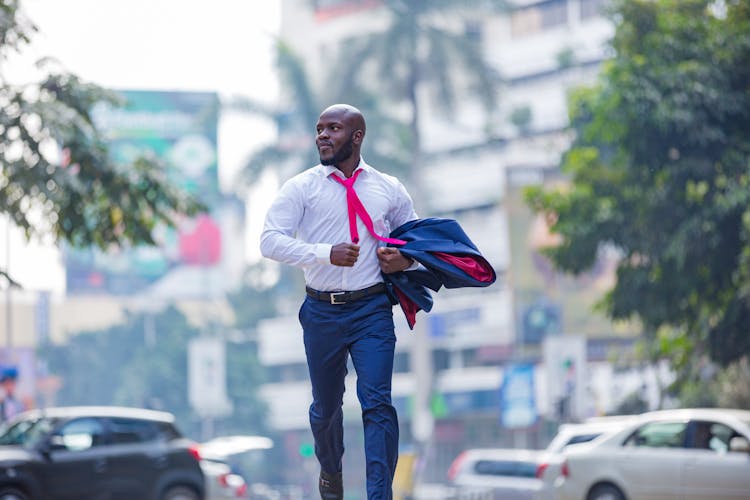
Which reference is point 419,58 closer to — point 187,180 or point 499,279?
point 499,279

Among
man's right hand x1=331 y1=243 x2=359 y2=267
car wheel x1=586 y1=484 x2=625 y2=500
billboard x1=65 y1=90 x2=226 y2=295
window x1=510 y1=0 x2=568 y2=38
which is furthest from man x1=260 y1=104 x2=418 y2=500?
window x1=510 y1=0 x2=568 y2=38

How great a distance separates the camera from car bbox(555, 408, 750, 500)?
16266 mm

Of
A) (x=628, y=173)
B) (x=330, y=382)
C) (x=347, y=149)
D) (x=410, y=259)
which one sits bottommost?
(x=330, y=382)

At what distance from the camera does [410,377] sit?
74062mm

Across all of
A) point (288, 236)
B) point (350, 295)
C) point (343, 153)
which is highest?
point (343, 153)

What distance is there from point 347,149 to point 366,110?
145ft


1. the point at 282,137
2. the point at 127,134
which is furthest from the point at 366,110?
the point at 127,134

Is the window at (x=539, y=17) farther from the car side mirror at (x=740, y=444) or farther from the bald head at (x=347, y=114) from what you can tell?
the bald head at (x=347, y=114)

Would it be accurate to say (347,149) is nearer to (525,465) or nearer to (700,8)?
(700,8)

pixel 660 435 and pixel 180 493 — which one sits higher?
pixel 660 435

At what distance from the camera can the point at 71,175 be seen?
16922 mm

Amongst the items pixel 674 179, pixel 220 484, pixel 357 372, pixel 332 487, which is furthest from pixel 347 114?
pixel 674 179

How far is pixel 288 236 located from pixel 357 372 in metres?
0.64

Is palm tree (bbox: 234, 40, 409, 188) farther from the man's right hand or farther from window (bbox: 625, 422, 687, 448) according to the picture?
the man's right hand
